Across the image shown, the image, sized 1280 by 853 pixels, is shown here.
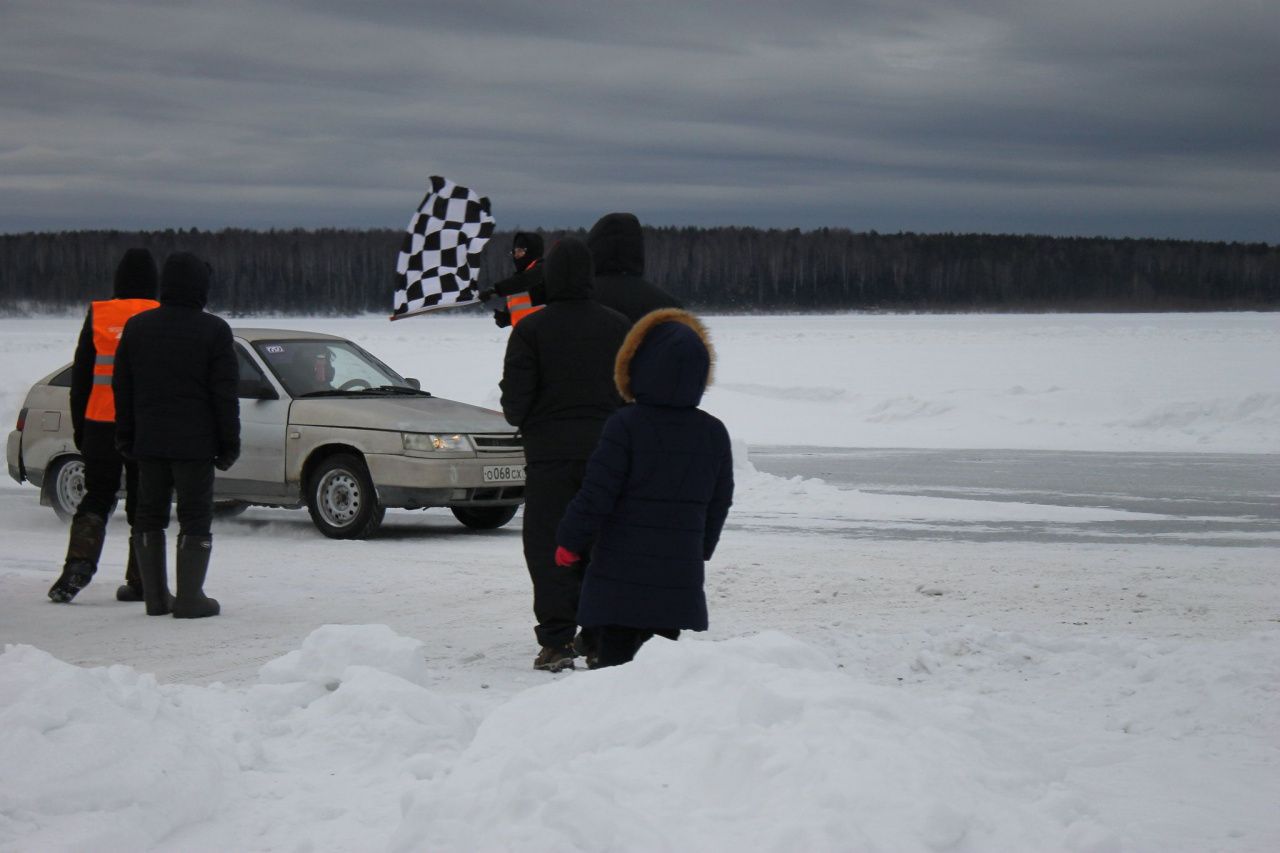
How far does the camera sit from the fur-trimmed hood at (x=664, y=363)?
17.5ft

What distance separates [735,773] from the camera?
3969 mm

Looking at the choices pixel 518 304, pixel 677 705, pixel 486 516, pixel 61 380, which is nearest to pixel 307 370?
pixel 486 516

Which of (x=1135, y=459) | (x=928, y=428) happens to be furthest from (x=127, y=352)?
(x=928, y=428)

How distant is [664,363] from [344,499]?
6.29 metres

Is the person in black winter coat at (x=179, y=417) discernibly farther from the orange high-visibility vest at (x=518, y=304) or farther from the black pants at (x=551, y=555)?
the orange high-visibility vest at (x=518, y=304)

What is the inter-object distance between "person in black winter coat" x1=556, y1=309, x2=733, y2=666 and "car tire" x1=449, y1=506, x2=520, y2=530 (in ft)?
21.4

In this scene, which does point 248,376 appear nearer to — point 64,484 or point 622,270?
point 64,484

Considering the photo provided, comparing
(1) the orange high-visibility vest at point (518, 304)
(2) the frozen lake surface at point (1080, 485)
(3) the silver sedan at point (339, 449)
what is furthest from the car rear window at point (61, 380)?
(2) the frozen lake surface at point (1080, 485)

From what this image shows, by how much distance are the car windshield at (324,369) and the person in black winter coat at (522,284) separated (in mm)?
2010

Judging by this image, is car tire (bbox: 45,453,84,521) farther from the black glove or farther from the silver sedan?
the black glove

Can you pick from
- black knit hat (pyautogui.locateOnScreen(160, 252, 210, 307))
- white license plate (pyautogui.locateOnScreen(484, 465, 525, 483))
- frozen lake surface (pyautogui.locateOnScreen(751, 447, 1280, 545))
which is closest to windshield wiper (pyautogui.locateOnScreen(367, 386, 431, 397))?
white license plate (pyautogui.locateOnScreen(484, 465, 525, 483))

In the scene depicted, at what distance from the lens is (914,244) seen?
3597 inches

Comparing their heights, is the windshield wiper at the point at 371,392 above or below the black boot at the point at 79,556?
above

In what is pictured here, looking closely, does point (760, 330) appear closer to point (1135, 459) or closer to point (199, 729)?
point (1135, 459)
